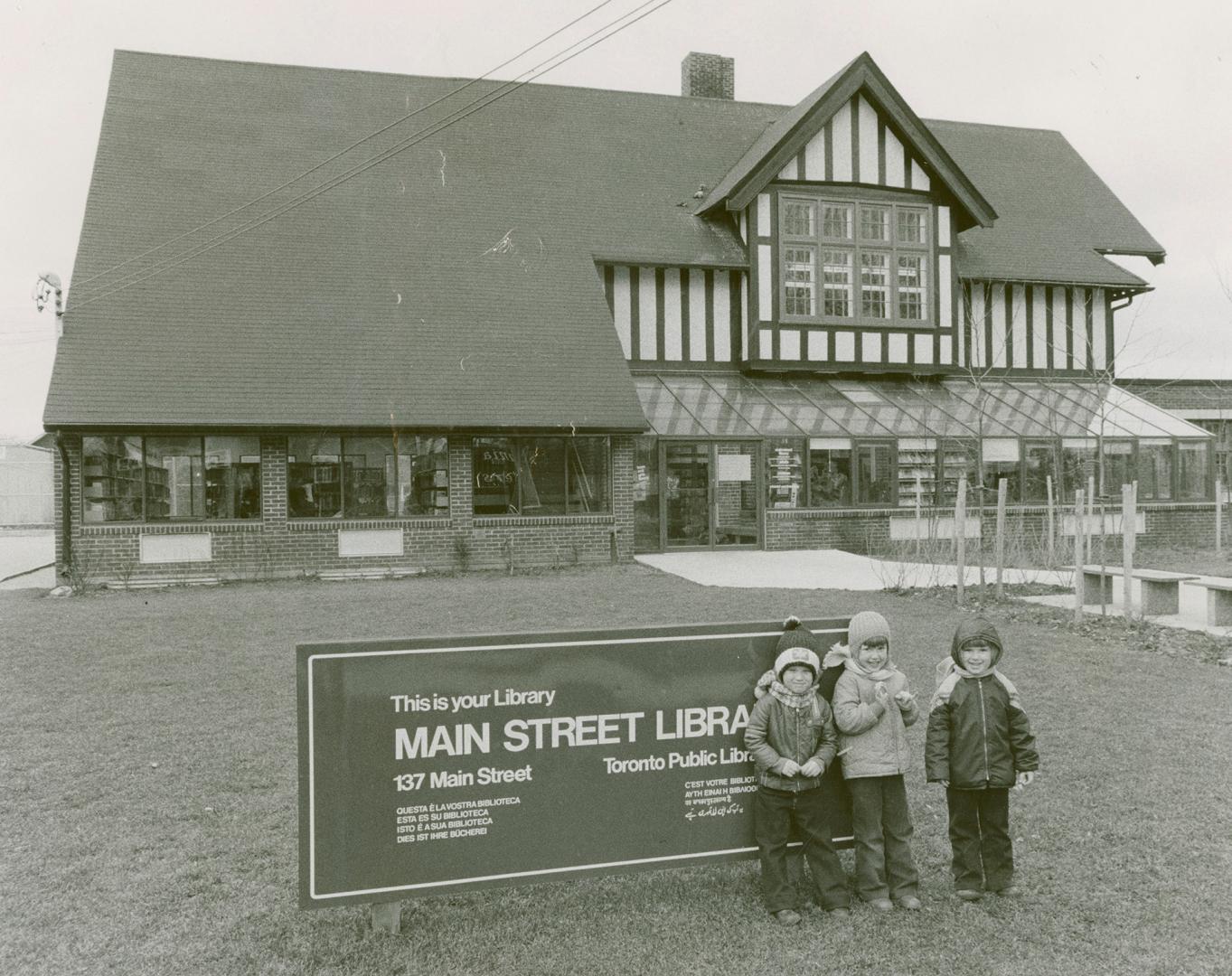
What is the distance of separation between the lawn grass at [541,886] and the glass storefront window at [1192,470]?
Answer: 14.2m

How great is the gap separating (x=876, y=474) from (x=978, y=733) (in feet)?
52.7

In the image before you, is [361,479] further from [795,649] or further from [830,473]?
[795,649]

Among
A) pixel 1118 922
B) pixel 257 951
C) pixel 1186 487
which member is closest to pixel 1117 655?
pixel 1118 922

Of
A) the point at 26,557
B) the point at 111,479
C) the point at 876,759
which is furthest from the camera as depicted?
the point at 26,557

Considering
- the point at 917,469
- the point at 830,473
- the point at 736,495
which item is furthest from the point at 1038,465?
the point at 736,495

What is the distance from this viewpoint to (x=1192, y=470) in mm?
21281

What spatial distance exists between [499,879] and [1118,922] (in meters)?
2.37

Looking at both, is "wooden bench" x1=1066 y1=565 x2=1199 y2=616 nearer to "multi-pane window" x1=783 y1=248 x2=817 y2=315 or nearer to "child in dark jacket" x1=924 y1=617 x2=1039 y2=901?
"child in dark jacket" x1=924 y1=617 x2=1039 y2=901

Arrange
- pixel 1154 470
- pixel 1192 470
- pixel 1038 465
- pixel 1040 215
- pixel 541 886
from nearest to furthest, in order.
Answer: pixel 541 886
pixel 1038 465
pixel 1154 470
pixel 1192 470
pixel 1040 215

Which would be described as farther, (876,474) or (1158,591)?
(876,474)

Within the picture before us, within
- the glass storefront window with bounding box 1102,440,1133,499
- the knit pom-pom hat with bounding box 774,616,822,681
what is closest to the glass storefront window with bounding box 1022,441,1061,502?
the glass storefront window with bounding box 1102,440,1133,499

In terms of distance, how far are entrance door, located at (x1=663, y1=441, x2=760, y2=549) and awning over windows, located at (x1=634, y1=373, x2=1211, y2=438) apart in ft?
1.36

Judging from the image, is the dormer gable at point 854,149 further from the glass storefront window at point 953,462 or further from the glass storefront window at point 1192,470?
the glass storefront window at point 1192,470

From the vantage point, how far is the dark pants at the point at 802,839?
13.5 ft
